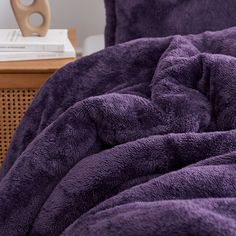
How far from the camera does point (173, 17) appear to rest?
4.25 ft

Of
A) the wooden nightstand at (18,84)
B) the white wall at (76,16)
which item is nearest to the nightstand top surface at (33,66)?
the wooden nightstand at (18,84)

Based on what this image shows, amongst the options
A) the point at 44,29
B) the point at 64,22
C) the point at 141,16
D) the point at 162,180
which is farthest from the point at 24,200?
the point at 64,22

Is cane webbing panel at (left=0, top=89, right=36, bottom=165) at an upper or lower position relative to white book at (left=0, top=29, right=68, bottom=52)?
lower

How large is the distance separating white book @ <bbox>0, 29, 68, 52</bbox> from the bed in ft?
1.35

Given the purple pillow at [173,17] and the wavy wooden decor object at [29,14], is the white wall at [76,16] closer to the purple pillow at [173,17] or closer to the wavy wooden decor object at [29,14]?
the wavy wooden decor object at [29,14]

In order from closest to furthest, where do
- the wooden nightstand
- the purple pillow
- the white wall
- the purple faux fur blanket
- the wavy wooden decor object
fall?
the purple faux fur blanket < the purple pillow < the wooden nightstand < the wavy wooden decor object < the white wall

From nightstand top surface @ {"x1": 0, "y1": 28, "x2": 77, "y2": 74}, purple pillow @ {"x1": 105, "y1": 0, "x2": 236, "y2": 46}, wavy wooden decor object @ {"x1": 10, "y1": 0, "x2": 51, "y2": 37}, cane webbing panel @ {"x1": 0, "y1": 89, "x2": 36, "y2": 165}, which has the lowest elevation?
cane webbing panel @ {"x1": 0, "y1": 89, "x2": 36, "y2": 165}

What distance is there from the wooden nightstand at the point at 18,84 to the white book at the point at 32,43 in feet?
0.13

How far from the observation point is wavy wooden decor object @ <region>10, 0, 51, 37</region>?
1573 millimetres

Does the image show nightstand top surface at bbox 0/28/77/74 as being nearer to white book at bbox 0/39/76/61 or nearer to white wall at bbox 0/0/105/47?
white book at bbox 0/39/76/61

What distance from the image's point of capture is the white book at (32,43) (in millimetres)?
1456

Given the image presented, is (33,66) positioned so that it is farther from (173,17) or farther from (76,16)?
(76,16)

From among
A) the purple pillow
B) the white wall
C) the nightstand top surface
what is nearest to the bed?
the purple pillow

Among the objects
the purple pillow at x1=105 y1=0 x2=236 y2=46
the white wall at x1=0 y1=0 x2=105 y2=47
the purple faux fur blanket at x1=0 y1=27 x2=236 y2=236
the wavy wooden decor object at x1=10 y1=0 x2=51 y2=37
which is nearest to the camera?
the purple faux fur blanket at x1=0 y1=27 x2=236 y2=236
